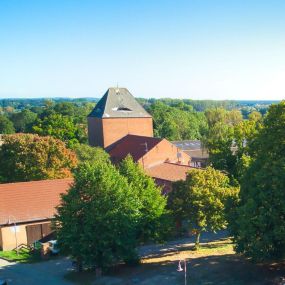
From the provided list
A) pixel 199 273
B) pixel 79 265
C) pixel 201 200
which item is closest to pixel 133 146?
pixel 201 200

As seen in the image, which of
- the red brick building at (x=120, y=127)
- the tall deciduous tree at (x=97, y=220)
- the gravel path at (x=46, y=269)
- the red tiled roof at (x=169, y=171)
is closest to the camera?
the tall deciduous tree at (x=97, y=220)

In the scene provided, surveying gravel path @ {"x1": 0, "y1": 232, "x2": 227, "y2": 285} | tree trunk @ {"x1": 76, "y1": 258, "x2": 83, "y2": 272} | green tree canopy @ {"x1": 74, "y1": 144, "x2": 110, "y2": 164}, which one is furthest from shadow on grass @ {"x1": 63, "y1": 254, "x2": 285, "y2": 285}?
green tree canopy @ {"x1": 74, "y1": 144, "x2": 110, "y2": 164}

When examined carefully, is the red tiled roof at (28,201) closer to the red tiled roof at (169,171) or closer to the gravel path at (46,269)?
the gravel path at (46,269)

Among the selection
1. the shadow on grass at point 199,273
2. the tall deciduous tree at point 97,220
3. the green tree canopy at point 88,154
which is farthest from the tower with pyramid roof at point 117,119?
the shadow on grass at point 199,273

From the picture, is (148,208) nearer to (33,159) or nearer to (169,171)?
(33,159)

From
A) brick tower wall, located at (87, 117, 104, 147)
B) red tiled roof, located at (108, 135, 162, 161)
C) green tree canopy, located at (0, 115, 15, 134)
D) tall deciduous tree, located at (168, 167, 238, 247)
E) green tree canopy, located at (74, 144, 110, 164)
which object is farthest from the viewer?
green tree canopy, located at (0, 115, 15, 134)

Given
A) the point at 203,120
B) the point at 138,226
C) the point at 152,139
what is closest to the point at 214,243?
the point at 138,226

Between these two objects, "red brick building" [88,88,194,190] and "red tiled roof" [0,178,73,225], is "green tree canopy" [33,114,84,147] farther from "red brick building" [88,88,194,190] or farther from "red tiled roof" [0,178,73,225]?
"red tiled roof" [0,178,73,225]
